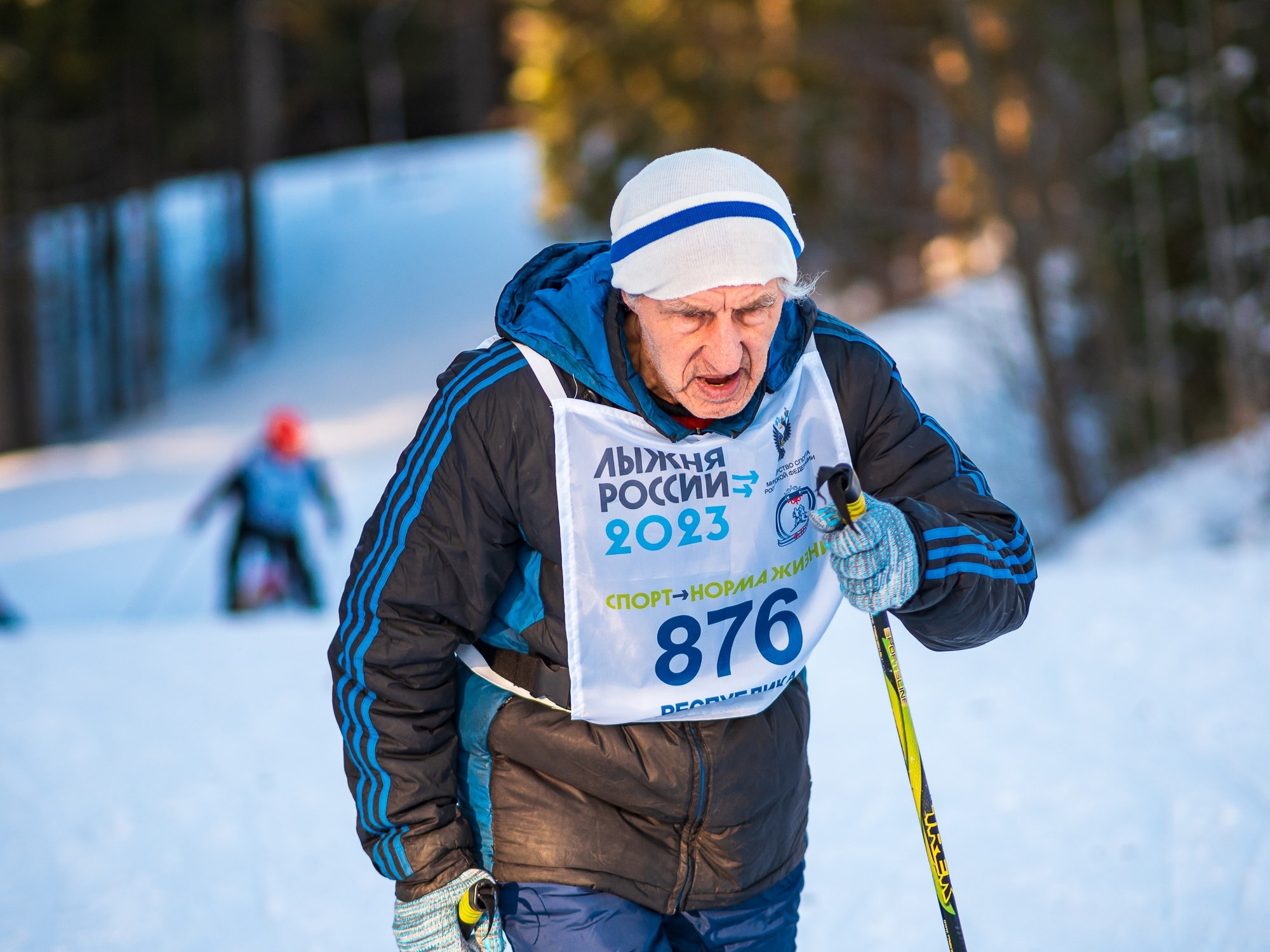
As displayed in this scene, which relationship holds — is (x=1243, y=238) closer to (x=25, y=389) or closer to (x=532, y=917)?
(x=532, y=917)

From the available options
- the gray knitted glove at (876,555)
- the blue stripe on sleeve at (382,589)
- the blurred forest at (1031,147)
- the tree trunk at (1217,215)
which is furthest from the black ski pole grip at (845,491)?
the blurred forest at (1031,147)

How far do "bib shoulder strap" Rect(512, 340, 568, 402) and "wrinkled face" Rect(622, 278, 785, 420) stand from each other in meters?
0.14

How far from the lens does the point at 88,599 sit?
12.3 m

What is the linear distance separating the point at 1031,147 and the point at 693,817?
704 inches

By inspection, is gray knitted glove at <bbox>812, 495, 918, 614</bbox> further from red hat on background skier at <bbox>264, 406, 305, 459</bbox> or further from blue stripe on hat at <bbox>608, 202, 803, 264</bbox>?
red hat on background skier at <bbox>264, 406, 305, 459</bbox>

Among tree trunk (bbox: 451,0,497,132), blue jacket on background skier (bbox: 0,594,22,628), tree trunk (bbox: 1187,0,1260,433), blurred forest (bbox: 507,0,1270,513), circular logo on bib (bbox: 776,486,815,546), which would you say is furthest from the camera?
tree trunk (bbox: 451,0,497,132)

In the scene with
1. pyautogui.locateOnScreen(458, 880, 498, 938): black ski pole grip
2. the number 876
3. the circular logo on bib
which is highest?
the circular logo on bib

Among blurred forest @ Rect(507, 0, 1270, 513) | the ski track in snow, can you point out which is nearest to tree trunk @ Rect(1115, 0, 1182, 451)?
blurred forest @ Rect(507, 0, 1270, 513)

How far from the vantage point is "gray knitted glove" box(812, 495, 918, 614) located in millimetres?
1876

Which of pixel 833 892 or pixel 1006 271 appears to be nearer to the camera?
pixel 833 892

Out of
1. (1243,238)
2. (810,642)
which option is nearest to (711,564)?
(810,642)

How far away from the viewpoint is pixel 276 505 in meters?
9.65

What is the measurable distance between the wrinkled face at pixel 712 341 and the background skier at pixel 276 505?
8.04 meters

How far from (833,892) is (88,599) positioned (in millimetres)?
10072
